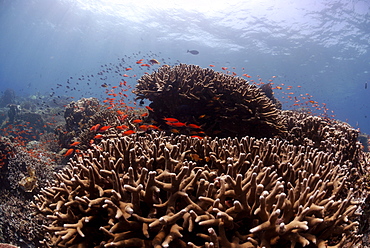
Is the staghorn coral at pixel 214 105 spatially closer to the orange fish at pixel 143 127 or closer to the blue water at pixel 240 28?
the orange fish at pixel 143 127

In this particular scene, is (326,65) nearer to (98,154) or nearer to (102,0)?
(102,0)

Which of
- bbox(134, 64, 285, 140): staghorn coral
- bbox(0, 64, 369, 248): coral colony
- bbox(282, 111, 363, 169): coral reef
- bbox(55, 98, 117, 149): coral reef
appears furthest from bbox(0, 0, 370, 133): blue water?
bbox(0, 64, 369, 248): coral colony

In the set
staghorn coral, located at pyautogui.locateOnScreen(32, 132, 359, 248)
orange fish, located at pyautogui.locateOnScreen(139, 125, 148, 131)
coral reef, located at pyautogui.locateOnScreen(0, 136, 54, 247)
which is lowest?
coral reef, located at pyautogui.locateOnScreen(0, 136, 54, 247)

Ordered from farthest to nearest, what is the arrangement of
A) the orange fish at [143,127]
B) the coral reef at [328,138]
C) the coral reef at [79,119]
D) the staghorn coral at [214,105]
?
1. the coral reef at [79,119]
2. the staghorn coral at [214,105]
3. the orange fish at [143,127]
4. the coral reef at [328,138]

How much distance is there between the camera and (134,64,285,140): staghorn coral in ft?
17.4

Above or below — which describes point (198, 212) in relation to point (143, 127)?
below

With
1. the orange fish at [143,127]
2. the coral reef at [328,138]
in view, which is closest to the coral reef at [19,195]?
the orange fish at [143,127]

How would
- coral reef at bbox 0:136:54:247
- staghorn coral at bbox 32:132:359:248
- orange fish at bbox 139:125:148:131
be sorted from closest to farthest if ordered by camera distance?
staghorn coral at bbox 32:132:359:248 → coral reef at bbox 0:136:54:247 → orange fish at bbox 139:125:148:131

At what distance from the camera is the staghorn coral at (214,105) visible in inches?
209

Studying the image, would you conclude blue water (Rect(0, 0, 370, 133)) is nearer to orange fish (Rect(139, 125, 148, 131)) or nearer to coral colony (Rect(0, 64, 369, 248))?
orange fish (Rect(139, 125, 148, 131))

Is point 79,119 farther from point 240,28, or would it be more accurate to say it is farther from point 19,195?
point 240,28

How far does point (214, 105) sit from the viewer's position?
5590mm

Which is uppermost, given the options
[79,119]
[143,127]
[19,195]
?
[79,119]

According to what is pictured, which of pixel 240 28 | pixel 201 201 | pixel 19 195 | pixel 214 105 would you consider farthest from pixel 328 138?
pixel 240 28
